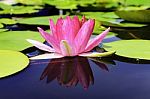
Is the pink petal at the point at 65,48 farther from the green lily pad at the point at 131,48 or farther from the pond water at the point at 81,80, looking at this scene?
the green lily pad at the point at 131,48

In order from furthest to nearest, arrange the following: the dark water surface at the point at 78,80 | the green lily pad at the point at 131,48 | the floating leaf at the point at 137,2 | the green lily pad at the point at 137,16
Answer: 1. the floating leaf at the point at 137,2
2. the green lily pad at the point at 137,16
3. the green lily pad at the point at 131,48
4. the dark water surface at the point at 78,80

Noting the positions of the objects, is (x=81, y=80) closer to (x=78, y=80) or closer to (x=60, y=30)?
(x=78, y=80)

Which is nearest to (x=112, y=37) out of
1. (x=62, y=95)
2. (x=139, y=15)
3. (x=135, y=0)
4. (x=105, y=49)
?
(x=105, y=49)

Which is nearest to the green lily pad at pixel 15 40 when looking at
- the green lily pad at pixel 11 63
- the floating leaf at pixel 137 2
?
the green lily pad at pixel 11 63

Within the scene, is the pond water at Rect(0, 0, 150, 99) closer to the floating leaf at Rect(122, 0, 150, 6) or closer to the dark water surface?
the dark water surface

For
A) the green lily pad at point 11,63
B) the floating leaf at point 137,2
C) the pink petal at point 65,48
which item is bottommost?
the floating leaf at point 137,2

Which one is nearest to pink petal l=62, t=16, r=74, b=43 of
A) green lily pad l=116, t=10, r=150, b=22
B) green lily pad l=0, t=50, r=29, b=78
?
green lily pad l=0, t=50, r=29, b=78

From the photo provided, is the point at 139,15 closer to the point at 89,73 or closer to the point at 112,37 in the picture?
the point at 112,37
